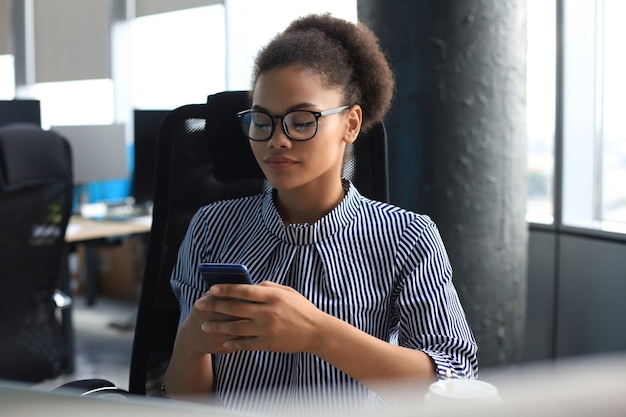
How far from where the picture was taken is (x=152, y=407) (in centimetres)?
24

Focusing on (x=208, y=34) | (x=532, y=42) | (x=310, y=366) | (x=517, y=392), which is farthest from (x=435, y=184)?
(x=208, y=34)

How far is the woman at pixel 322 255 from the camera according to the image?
3.78 feet

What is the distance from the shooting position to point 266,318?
1.04 meters

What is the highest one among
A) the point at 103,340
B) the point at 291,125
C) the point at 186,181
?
the point at 291,125

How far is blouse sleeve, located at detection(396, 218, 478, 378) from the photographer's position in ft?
3.89

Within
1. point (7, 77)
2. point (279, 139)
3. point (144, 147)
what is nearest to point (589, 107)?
point (144, 147)

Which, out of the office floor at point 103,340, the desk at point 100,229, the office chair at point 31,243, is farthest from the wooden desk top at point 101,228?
the office chair at point 31,243

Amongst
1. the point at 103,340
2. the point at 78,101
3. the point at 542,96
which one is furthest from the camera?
the point at 78,101

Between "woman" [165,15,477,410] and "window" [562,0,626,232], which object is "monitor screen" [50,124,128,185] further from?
"woman" [165,15,477,410]

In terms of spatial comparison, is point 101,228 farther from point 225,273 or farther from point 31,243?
point 225,273

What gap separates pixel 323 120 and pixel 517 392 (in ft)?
3.36

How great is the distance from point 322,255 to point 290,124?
9.4 inches

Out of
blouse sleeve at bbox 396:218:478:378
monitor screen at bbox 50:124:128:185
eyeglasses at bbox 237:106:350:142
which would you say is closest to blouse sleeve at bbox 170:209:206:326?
eyeglasses at bbox 237:106:350:142

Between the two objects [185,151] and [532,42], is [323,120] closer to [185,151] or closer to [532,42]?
[185,151]
